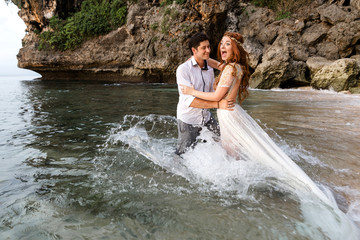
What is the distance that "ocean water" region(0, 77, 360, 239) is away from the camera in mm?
2285

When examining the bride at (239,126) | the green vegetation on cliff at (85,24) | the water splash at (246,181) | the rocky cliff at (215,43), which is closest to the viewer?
the water splash at (246,181)

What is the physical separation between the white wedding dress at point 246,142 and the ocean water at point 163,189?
0.11 m

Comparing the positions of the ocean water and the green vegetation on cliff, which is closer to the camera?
the ocean water

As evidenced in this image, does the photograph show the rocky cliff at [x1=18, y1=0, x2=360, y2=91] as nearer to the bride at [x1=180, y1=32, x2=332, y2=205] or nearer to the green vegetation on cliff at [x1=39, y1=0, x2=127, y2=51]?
A: the green vegetation on cliff at [x1=39, y1=0, x2=127, y2=51]

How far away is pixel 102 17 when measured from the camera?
929 inches

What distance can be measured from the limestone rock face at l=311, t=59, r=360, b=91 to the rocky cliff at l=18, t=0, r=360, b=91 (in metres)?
0.04

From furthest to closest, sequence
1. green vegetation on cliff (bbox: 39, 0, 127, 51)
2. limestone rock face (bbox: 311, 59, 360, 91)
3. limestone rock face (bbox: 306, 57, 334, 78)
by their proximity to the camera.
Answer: green vegetation on cliff (bbox: 39, 0, 127, 51) → limestone rock face (bbox: 306, 57, 334, 78) → limestone rock face (bbox: 311, 59, 360, 91)

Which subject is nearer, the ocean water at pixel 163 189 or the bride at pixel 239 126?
the ocean water at pixel 163 189

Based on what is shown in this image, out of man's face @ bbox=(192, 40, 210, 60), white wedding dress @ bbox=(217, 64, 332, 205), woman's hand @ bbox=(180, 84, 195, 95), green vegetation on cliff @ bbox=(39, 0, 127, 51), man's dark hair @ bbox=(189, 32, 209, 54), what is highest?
green vegetation on cliff @ bbox=(39, 0, 127, 51)

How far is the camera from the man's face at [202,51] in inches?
123

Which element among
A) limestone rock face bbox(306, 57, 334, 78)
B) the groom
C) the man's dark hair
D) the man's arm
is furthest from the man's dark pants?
limestone rock face bbox(306, 57, 334, 78)

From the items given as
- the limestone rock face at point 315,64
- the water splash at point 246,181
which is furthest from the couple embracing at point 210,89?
the limestone rock face at point 315,64

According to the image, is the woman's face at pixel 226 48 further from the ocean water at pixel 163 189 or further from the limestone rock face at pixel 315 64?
the limestone rock face at pixel 315 64

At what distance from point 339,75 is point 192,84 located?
507 inches
